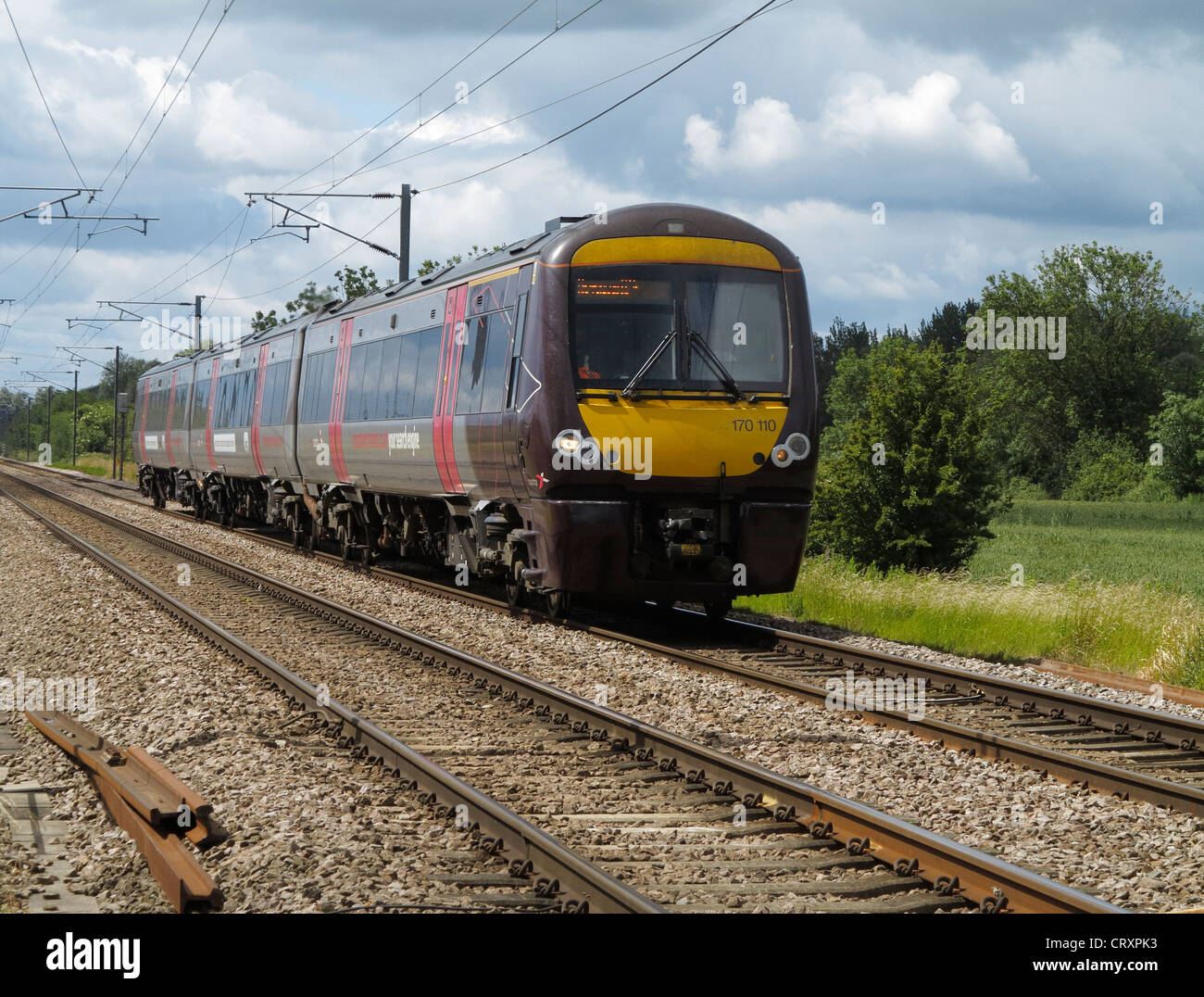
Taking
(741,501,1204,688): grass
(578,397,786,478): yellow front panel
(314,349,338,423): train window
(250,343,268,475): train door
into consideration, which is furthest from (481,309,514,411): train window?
(250,343,268,475): train door

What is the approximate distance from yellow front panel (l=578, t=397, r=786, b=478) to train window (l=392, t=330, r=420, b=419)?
433 centimetres

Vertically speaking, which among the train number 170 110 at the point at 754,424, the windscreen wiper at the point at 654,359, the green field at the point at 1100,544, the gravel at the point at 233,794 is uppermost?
the windscreen wiper at the point at 654,359

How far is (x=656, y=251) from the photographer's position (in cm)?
1219

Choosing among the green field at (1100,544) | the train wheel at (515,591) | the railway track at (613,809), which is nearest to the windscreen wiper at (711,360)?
the train wheel at (515,591)

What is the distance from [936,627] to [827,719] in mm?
4968

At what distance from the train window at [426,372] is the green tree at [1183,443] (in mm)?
52724

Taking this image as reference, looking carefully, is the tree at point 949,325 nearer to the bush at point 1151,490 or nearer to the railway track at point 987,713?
the bush at point 1151,490

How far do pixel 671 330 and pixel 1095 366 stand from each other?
69.5m

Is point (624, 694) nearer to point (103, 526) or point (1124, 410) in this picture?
point (103, 526)

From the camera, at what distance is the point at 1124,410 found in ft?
250

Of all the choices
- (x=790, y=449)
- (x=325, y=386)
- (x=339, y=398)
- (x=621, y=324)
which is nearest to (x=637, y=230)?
(x=621, y=324)

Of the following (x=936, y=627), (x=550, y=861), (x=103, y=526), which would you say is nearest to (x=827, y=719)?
(x=550, y=861)

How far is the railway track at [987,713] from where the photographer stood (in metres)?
7.35

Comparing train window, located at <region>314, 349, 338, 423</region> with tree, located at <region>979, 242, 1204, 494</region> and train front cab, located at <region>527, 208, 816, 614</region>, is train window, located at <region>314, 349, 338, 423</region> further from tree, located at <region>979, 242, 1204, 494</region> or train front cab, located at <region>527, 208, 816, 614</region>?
tree, located at <region>979, 242, 1204, 494</region>
